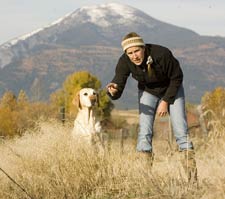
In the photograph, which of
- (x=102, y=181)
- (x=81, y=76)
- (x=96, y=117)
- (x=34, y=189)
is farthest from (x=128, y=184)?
(x=81, y=76)

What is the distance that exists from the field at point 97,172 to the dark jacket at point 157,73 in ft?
2.00

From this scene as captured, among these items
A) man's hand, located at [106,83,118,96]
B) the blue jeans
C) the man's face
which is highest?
the man's face

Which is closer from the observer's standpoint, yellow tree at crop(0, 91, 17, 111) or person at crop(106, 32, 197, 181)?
person at crop(106, 32, 197, 181)

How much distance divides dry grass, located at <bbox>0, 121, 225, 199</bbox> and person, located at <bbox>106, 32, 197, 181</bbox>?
247 mm

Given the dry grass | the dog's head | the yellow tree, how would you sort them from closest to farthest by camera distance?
the dry grass, the dog's head, the yellow tree

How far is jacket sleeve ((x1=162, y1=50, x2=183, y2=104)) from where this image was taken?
6.50m

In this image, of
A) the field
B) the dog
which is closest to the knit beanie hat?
the field

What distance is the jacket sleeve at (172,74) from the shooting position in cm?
650

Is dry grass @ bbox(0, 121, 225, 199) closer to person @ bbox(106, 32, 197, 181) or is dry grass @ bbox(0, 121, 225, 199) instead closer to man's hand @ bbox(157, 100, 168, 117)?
person @ bbox(106, 32, 197, 181)

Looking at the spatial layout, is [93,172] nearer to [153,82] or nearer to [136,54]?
[153,82]

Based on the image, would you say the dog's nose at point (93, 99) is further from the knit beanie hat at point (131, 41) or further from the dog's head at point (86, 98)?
the knit beanie hat at point (131, 41)

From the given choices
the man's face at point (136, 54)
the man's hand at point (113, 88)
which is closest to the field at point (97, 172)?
the man's hand at point (113, 88)

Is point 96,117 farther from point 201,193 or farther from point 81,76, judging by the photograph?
point 81,76

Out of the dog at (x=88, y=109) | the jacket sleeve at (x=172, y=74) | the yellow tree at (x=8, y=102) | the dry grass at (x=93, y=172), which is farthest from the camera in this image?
the yellow tree at (x=8, y=102)
